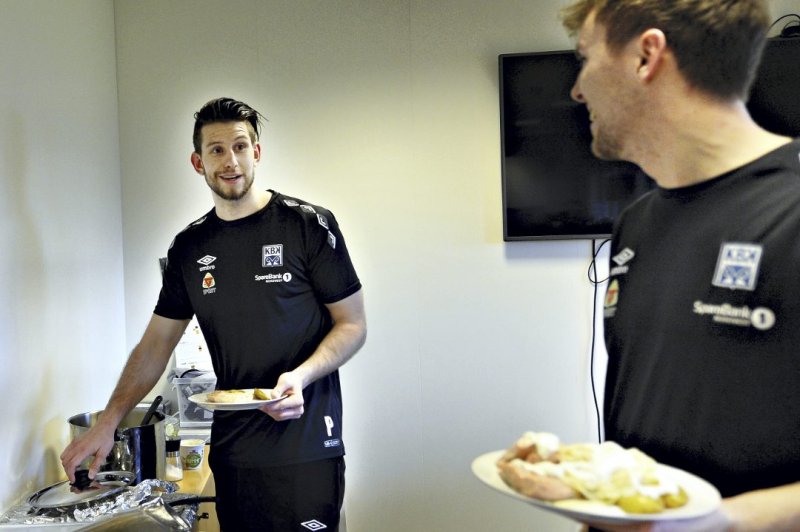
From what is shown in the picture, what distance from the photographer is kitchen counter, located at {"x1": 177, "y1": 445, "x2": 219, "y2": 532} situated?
204 cm

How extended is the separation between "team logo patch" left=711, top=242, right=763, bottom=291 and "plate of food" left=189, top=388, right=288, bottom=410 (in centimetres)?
101

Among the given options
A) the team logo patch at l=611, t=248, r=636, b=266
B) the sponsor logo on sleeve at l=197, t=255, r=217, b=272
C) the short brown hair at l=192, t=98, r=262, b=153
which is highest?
the short brown hair at l=192, t=98, r=262, b=153

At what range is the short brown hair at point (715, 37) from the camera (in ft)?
2.98

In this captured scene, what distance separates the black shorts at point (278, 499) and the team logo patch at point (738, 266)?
4.01 feet

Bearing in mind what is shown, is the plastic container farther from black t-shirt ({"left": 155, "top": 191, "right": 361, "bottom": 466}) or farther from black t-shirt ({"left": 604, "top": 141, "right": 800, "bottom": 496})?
black t-shirt ({"left": 604, "top": 141, "right": 800, "bottom": 496})

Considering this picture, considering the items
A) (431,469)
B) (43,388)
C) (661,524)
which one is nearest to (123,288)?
(43,388)

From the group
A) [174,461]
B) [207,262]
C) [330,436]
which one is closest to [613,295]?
[330,436]

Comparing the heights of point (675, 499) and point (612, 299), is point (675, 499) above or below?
below

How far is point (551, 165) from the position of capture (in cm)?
270

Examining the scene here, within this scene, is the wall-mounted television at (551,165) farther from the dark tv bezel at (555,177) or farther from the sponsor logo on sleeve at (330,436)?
the sponsor logo on sleeve at (330,436)

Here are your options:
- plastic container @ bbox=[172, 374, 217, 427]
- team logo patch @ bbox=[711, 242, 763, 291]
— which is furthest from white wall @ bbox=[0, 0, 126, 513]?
team logo patch @ bbox=[711, 242, 763, 291]

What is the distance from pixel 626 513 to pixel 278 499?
1181 millimetres

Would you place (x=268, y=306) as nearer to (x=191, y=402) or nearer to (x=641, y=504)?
(x=191, y=402)

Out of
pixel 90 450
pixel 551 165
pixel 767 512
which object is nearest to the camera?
pixel 767 512
